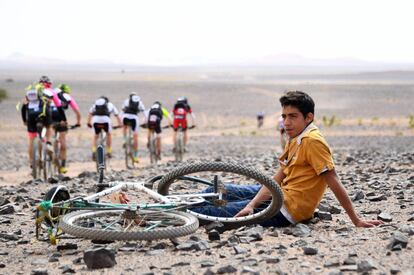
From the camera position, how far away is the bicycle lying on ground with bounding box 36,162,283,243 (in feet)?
21.4

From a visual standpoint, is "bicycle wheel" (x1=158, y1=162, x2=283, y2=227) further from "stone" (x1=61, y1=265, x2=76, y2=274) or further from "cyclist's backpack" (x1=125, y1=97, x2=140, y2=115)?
"cyclist's backpack" (x1=125, y1=97, x2=140, y2=115)

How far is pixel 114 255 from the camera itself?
6137mm

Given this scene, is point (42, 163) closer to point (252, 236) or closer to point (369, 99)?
point (252, 236)

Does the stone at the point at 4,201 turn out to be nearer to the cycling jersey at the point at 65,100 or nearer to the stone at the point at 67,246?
the stone at the point at 67,246

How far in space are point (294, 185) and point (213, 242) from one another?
1.26m

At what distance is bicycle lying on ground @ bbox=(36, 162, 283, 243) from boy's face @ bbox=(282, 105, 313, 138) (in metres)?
0.67

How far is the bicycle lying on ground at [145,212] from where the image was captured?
6.51 m

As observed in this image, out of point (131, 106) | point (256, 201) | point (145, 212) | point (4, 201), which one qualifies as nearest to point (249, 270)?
point (145, 212)

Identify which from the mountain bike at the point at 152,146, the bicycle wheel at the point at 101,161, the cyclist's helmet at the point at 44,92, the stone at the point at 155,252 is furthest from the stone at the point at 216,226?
the mountain bike at the point at 152,146

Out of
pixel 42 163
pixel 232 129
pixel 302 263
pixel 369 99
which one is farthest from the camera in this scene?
pixel 369 99

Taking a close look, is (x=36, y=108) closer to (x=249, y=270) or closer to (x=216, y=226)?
(x=216, y=226)

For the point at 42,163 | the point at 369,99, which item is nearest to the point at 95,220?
the point at 42,163

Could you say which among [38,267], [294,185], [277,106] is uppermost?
[294,185]

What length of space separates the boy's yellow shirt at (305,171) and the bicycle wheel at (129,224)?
123 cm
